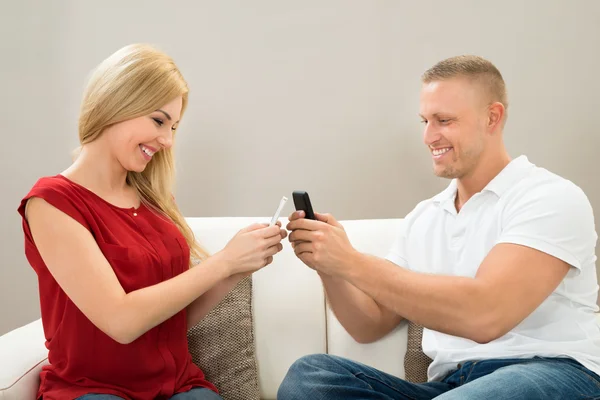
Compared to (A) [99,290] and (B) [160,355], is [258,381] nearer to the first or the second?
(B) [160,355]

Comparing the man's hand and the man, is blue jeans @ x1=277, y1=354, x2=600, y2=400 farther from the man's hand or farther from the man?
the man's hand

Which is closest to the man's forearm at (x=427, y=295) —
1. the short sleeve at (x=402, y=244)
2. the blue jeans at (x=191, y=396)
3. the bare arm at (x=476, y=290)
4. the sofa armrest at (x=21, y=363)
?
the bare arm at (x=476, y=290)

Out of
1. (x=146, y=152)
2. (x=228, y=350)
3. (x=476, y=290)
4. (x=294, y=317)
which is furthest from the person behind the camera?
(x=294, y=317)

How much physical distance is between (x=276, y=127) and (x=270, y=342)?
91cm

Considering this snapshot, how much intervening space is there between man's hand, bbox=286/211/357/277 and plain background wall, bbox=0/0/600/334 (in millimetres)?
947

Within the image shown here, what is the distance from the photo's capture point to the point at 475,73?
1.82m

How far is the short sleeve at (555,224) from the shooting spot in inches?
60.4

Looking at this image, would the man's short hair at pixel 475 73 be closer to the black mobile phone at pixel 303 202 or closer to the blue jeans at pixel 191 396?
the black mobile phone at pixel 303 202

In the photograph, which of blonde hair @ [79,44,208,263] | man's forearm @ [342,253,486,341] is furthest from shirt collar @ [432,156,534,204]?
blonde hair @ [79,44,208,263]

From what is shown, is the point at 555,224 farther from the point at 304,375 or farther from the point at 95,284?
the point at 95,284

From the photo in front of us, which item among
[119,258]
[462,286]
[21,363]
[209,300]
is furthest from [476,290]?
[21,363]

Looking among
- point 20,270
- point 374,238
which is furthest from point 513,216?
point 20,270

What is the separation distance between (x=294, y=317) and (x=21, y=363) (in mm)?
812

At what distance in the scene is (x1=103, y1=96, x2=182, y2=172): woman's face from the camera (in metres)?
1.65
